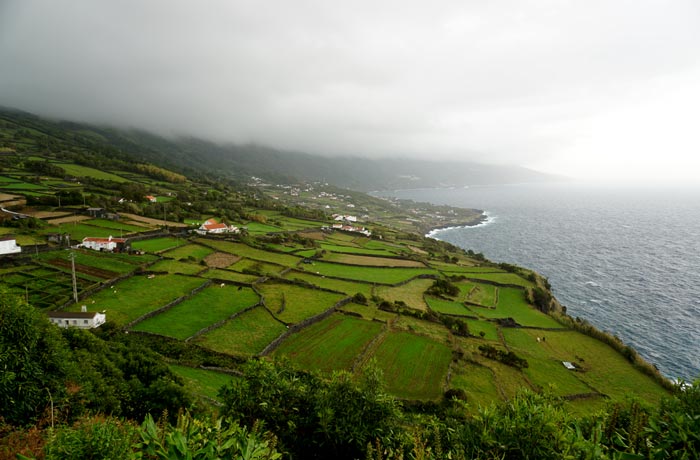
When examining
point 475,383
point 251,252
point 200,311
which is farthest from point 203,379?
point 251,252

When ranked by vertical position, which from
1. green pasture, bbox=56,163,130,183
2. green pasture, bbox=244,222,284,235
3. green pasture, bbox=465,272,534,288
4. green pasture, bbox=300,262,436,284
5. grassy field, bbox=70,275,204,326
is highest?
green pasture, bbox=56,163,130,183

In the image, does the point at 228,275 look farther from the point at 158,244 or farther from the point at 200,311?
the point at 158,244

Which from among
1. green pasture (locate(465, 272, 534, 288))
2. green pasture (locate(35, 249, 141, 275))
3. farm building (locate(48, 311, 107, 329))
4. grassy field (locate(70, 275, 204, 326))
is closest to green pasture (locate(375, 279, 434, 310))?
green pasture (locate(465, 272, 534, 288))

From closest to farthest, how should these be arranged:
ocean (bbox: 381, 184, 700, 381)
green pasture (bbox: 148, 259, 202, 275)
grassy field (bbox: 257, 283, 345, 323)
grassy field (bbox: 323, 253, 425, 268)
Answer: grassy field (bbox: 257, 283, 345, 323), green pasture (bbox: 148, 259, 202, 275), ocean (bbox: 381, 184, 700, 381), grassy field (bbox: 323, 253, 425, 268)

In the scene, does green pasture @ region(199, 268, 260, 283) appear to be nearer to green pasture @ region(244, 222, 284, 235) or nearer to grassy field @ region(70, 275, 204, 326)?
grassy field @ region(70, 275, 204, 326)

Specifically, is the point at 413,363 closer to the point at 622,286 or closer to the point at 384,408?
the point at 384,408
